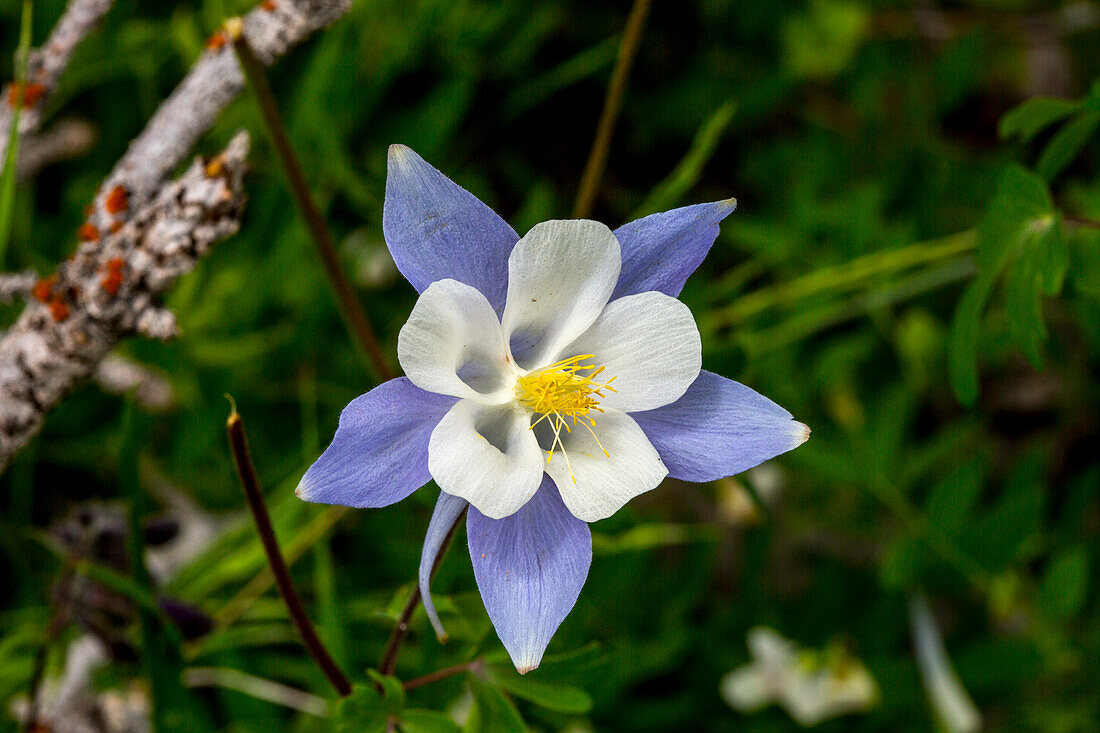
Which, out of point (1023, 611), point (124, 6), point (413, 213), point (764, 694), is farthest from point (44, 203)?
point (1023, 611)

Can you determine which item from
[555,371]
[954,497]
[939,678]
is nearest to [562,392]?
Result: [555,371]

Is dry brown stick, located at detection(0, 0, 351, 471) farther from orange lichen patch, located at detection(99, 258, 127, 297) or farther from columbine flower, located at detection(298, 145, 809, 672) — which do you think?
columbine flower, located at detection(298, 145, 809, 672)

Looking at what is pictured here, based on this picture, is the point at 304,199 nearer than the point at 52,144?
Yes

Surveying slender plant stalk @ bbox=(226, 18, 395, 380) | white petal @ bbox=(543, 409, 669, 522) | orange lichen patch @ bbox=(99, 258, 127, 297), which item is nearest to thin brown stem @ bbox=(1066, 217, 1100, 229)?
white petal @ bbox=(543, 409, 669, 522)

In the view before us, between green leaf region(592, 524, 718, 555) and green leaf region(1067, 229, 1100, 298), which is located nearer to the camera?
green leaf region(1067, 229, 1100, 298)

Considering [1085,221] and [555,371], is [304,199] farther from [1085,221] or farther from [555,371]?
[1085,221]

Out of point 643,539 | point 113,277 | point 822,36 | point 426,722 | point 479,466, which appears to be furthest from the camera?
point 822,36

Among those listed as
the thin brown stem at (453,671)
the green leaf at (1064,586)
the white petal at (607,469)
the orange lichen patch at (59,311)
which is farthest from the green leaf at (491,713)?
the green leaf at (1064,586)

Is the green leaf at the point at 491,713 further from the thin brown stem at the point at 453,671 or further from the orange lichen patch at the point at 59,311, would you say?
the orange lichen patch at the point at 59,311
